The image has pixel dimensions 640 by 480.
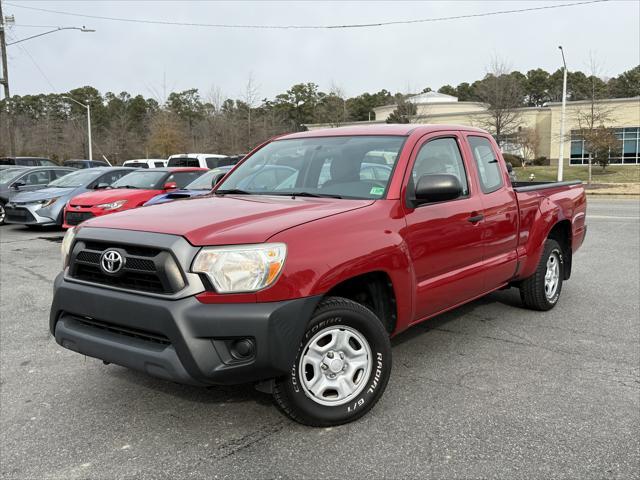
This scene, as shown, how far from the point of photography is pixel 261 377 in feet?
9.61

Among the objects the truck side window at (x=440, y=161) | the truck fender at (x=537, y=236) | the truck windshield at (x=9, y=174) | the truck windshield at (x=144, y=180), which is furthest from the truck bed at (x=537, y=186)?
the truck windshield at (x=9, y=174)

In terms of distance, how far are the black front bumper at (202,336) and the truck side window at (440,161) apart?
5.25ft

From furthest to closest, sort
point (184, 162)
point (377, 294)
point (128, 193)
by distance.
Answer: point (184, 162), point (128, 193), point (377, 294)

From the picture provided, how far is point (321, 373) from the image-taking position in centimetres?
326

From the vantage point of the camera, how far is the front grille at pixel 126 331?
2.96m

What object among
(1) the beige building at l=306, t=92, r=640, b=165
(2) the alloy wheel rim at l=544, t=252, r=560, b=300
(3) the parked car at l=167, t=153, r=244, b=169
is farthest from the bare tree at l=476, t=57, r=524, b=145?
(2) the alloy wheel rim at l=544, t=252, r=560, b=300

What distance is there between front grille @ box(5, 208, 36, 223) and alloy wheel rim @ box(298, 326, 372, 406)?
12022mm

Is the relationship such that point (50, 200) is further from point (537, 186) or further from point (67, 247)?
point (537, 186)

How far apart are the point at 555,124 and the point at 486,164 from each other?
52.1 metres

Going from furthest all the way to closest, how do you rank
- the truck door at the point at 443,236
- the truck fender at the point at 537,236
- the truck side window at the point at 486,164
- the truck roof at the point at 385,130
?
the truck fender at the point at 537,236
the truck side window at the point at 486,164
the truck roof at the point at 385,130
the truck door at the point at 443,236

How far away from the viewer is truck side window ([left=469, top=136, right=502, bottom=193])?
15.8 feet

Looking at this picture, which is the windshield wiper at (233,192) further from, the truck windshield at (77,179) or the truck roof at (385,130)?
the truck windshield at (77,179)

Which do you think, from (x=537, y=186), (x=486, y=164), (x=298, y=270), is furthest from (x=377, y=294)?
(x=537, y=186)

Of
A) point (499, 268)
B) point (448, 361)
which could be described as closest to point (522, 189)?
point (499, 268)
